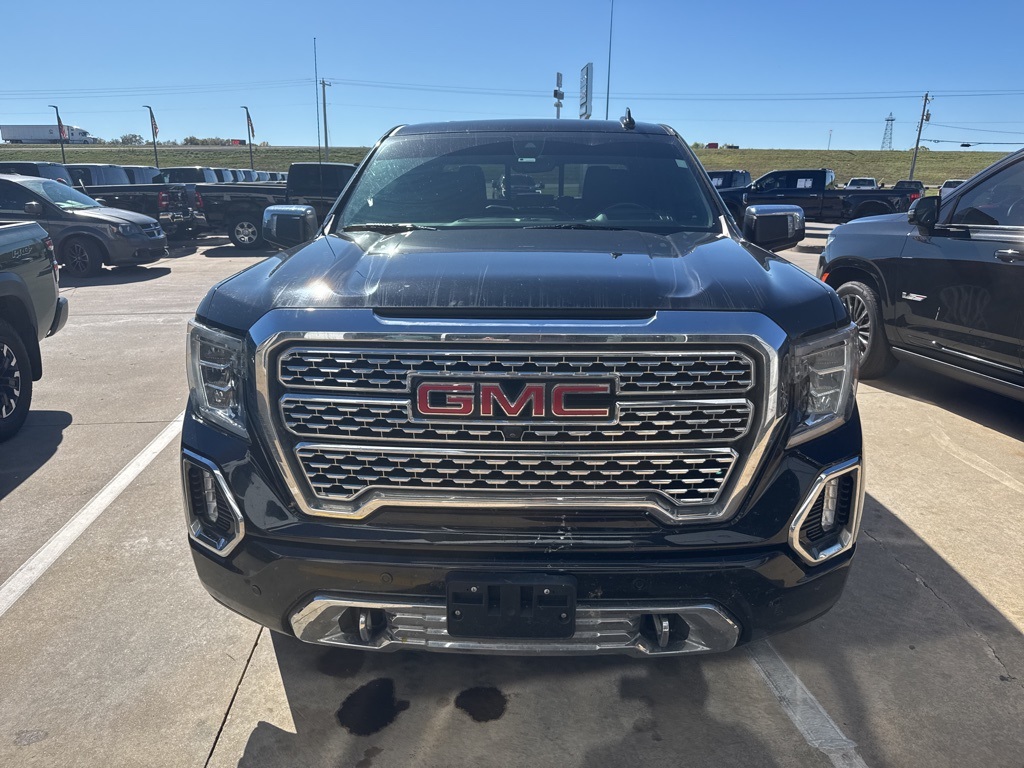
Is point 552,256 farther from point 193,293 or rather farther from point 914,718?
point 193,293

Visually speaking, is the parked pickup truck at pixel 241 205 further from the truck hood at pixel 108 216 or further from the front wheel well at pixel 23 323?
the front wheel well at pixel 23 323

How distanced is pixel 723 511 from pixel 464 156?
7.42ft

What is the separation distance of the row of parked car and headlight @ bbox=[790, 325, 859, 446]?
9361 millimetres

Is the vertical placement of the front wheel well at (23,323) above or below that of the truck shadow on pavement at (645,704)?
above

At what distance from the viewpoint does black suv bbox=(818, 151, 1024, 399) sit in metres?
4.64

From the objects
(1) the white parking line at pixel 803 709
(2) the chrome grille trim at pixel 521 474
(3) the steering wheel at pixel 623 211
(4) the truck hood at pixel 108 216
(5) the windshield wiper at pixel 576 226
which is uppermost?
(3) the steering wheel at pixel 623 211

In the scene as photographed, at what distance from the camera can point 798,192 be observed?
78.8 feet

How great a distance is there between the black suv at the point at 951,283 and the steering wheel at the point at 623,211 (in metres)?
2.77

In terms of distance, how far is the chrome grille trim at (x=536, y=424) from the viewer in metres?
2.01

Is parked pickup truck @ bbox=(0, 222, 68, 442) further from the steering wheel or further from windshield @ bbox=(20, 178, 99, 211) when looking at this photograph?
windshield @ bbox=(20, 178, 99, 211)

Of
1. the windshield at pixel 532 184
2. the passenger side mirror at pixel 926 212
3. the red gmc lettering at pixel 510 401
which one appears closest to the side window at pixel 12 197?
the windshield at pixel 532 184

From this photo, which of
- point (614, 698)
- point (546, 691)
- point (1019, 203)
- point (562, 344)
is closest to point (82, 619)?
point (546, 691)

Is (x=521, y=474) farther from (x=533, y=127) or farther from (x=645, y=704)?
(x=533, y=127)

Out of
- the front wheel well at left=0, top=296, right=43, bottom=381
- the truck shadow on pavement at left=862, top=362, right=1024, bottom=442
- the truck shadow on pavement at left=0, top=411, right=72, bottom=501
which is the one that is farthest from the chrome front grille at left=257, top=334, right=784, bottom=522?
the truck shadow on pavement at left=862, top=362, right=1024, bottom=442
